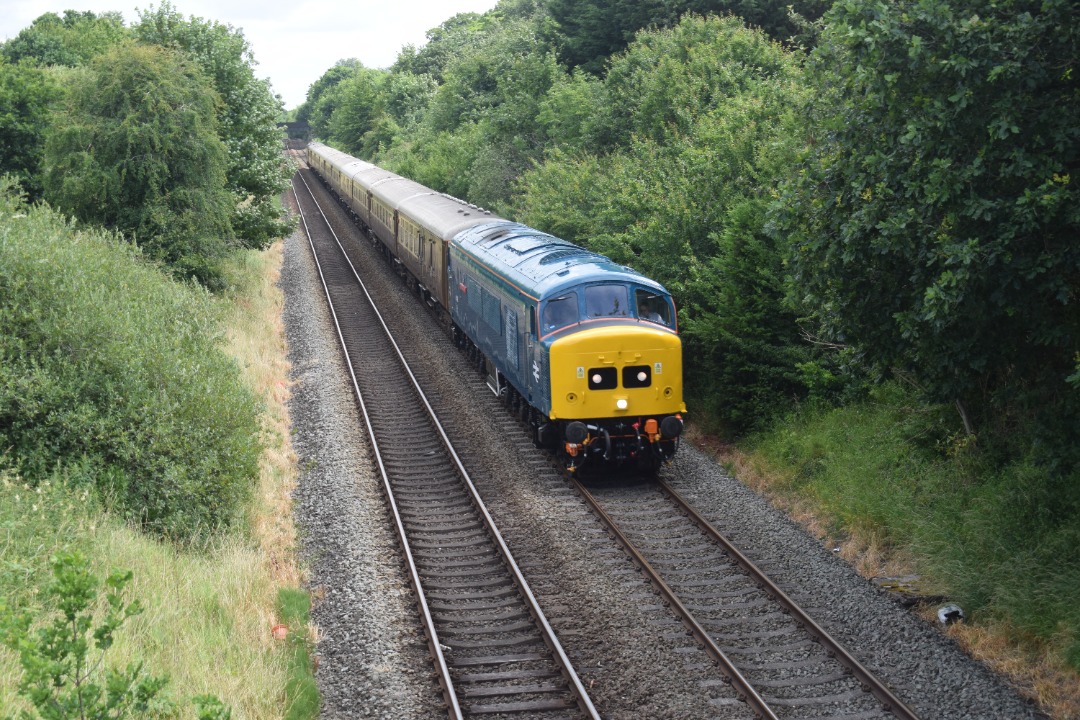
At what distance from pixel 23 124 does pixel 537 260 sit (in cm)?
1913

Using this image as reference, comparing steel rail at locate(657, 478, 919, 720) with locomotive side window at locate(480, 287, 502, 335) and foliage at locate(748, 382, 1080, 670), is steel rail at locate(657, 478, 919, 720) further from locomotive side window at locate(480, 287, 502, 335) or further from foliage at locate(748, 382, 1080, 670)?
locomotive side window at locate(480, 287, 502, 335)

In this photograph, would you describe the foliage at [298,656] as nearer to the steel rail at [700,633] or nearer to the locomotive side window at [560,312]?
the steel rail at [700,633]

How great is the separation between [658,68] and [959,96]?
70.7ft

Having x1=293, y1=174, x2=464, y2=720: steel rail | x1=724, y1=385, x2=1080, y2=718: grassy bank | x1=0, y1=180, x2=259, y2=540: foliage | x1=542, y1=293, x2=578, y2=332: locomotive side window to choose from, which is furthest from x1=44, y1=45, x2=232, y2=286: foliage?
x1=724, y1=385, x2=1080, y2=718: grassy bank

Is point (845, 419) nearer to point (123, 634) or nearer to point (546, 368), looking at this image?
point (546, 368)

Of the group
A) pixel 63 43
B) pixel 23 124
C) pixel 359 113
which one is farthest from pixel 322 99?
pixel 23 124

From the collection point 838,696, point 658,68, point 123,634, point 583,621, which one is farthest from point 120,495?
point 658,68

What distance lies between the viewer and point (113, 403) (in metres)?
12.8

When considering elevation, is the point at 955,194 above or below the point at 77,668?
above

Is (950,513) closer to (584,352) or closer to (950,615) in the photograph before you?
(950,615)

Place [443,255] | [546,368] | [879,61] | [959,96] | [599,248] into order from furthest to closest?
1. [443,255]
2. [599,248]
3. [546,368]
4. [879,61]
5. [959,96]

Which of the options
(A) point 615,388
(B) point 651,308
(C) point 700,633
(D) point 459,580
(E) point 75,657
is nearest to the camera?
(E) point 75,657

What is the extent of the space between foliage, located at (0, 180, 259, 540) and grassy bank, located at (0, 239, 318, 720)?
1.19 ft

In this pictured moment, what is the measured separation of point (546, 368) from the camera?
14773 mm
